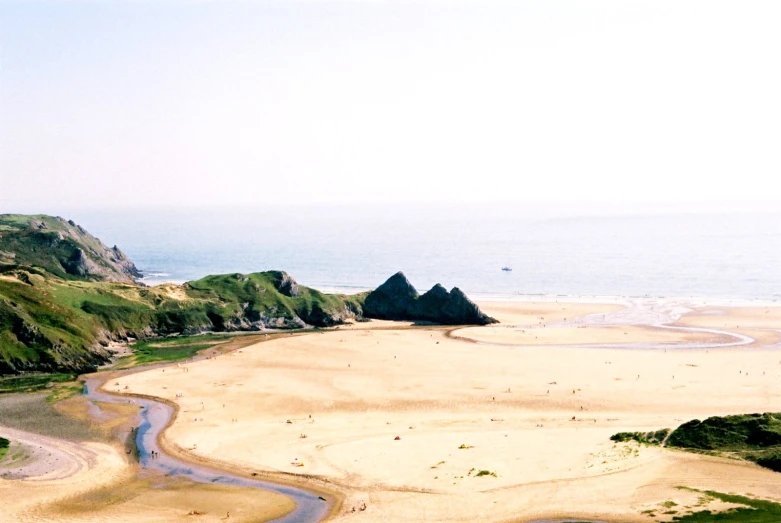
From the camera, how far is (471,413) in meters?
68.9

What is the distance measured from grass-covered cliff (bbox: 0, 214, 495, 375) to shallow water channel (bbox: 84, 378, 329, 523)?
74.9 feet

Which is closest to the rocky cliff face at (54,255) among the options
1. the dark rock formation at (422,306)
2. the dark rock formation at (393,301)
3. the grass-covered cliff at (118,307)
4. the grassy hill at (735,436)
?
the grass-covered cliff at (118,307)

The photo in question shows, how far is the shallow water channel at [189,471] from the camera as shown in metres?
46.4

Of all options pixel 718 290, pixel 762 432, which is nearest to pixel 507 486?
pixel 762 432

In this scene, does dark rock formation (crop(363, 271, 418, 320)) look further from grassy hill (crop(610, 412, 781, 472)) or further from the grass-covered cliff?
grassy hill (crop(610, 412, 781, 472))

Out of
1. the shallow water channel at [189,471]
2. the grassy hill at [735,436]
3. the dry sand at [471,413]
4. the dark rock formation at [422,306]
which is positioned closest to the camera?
the shallow water channel at [189,471]

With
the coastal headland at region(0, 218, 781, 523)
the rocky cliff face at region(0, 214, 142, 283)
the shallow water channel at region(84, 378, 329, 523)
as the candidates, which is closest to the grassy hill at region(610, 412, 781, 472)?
the coastal headland at region(0, 218, 781, 523)

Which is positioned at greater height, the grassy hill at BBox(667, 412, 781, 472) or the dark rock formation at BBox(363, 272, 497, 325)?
the dark rock formation at BBox(363, 272, 497, 325)

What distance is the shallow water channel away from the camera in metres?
46.4

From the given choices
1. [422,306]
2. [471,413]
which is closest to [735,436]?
[471,413]

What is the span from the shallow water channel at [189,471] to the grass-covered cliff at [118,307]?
2284 cm

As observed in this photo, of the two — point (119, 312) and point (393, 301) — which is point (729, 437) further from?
point (119, 312)

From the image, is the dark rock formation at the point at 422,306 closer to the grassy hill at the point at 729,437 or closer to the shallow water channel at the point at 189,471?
the shallow water channel at the point at 189,471

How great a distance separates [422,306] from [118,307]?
4879 centimetres
